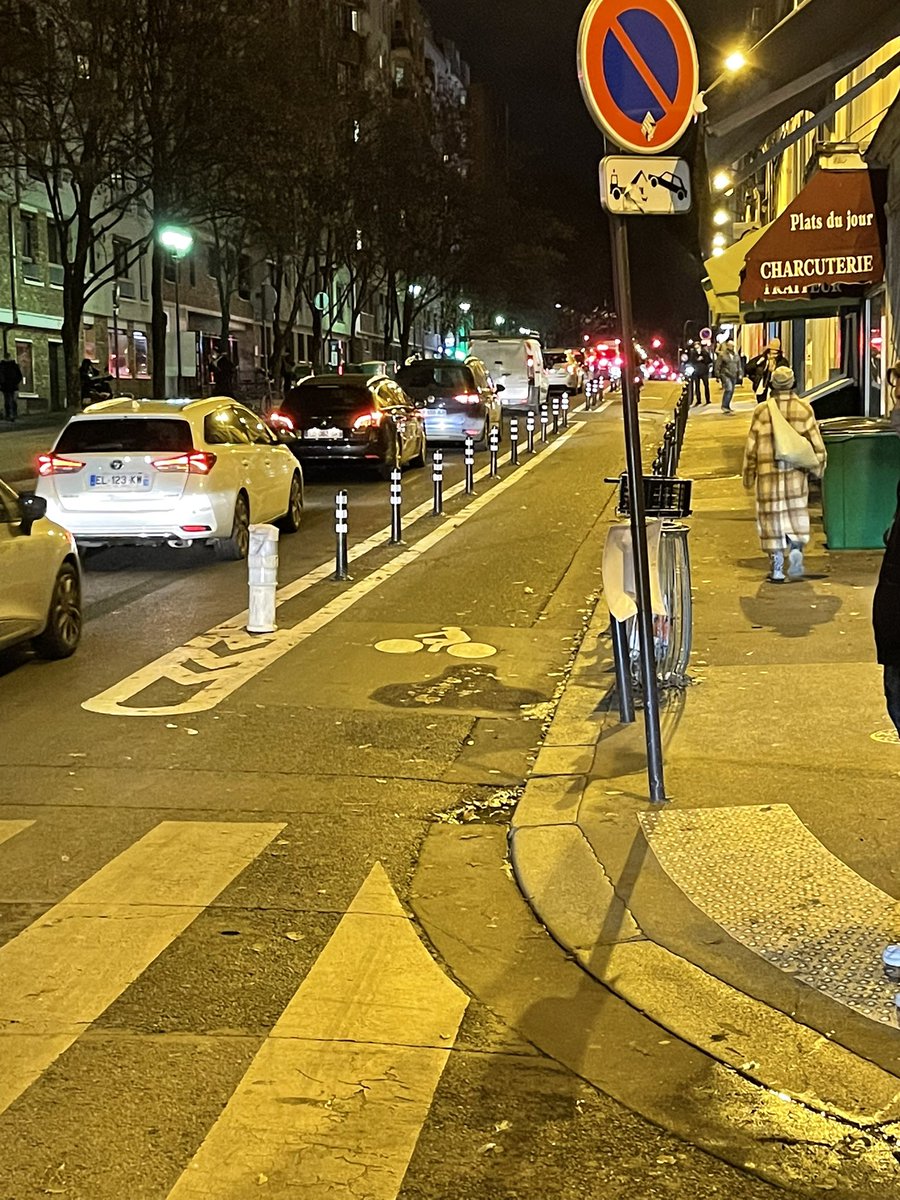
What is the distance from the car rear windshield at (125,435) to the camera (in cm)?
1416

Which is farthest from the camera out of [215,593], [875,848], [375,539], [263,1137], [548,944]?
[375,539]

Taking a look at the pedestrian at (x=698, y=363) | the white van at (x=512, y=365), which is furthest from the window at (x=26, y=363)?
the pedestrian at (x=698, y=363)

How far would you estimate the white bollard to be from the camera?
10953 millimetres

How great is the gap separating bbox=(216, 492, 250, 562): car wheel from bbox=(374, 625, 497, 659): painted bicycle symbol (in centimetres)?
397

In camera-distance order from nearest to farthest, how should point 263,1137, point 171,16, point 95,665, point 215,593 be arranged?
point 263,1137, point 95,665, point 215,593, point 171,16

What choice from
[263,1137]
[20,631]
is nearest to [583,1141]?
[263,1137]

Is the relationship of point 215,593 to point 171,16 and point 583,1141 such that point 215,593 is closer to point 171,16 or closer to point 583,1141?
point 583,1141

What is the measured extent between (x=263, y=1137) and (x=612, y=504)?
652 inches

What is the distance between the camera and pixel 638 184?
647 cm

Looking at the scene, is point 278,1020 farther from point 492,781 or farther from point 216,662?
point 216,662

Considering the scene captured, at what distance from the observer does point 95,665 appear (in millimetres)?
10188

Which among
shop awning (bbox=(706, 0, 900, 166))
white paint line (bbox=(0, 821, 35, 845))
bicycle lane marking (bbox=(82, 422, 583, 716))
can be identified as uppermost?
shop awning (bbox=(706, 0, 900, 166))

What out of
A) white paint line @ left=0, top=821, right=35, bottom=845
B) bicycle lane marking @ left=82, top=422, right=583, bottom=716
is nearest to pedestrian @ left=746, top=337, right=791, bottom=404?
bicycle lane marking @ left=82, top=422, right=583, bottom=716

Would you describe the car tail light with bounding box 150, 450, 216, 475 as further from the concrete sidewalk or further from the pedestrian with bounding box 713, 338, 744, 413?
the pedestrian with bounding box 713, 338, 744, 413
